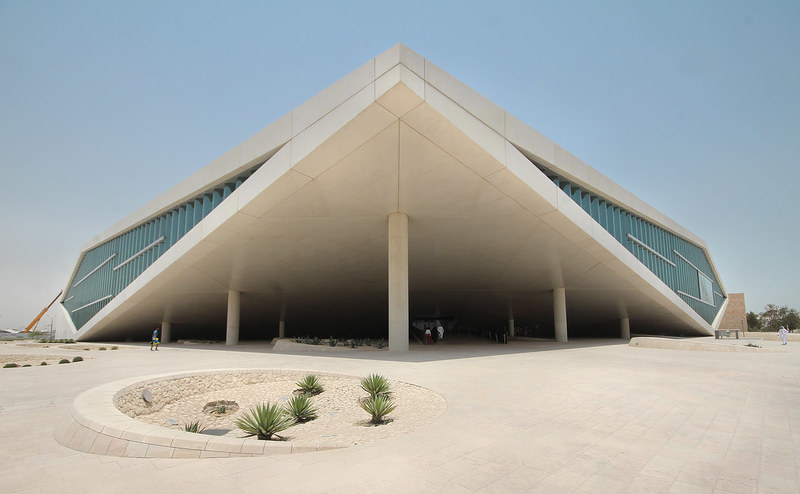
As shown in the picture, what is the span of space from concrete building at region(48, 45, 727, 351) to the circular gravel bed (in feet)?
22.6

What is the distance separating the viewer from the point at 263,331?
3781 centimetres

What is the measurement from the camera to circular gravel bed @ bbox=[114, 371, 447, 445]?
247 inches

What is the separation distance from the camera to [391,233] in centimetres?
1716

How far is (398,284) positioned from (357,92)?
755cm

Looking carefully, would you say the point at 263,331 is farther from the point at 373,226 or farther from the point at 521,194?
the point at 521,194

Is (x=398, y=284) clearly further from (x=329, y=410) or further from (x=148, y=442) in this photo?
(x=148, y=442)

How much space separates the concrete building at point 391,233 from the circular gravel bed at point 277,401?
22.6 ft

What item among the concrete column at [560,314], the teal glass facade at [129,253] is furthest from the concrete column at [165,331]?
the concrete column at [560,314]

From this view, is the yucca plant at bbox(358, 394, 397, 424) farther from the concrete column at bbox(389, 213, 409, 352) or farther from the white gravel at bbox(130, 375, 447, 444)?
the concrete column at bbox(389, 213, 409, 352)

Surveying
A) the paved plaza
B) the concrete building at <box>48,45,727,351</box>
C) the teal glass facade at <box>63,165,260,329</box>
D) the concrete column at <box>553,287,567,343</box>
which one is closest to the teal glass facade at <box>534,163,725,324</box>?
the concrete building at <box>48,45,727,351</box>

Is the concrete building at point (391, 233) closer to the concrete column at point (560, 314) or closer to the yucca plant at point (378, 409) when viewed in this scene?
the concrete column at point (560, 314)

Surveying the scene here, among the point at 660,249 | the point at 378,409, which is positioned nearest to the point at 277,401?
the point at 378,409

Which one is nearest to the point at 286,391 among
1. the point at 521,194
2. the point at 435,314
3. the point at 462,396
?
the point at 462,396

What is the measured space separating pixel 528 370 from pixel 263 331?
1243 inches
